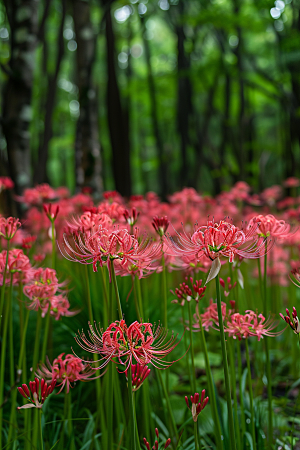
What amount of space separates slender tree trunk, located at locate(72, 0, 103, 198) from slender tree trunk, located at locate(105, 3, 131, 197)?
0.75 meters

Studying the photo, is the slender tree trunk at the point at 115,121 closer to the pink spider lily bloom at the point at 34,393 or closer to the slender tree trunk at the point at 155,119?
the slender tree trunk at the point at 155,119

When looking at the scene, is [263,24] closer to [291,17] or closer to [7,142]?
[291,17]

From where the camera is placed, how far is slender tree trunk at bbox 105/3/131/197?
638 cm

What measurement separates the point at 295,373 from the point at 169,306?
1023mm

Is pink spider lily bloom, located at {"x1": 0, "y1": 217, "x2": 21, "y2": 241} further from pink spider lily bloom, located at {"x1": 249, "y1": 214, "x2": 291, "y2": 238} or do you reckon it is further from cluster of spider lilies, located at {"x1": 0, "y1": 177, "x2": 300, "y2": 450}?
pink spider lily bloom, located at {"x1": 249, "y1": 214, "x2": 291, "y2": 238}

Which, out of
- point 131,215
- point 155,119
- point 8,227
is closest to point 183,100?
point 155,119

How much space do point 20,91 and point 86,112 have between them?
3.61ft

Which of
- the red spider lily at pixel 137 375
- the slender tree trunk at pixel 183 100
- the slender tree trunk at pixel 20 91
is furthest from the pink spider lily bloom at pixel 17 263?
the slender tree trunk at pixel 183 100

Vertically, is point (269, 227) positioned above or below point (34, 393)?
above

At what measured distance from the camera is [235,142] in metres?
10.7

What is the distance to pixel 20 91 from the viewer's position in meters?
4.46

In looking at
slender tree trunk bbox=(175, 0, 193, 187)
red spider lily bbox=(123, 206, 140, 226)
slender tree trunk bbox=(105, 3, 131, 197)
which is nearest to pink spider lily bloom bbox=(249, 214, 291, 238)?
red spider lily bbox=(123, 206, 140, 226)

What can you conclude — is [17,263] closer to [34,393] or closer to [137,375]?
[34,393]

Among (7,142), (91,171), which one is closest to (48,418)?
(7,142)
